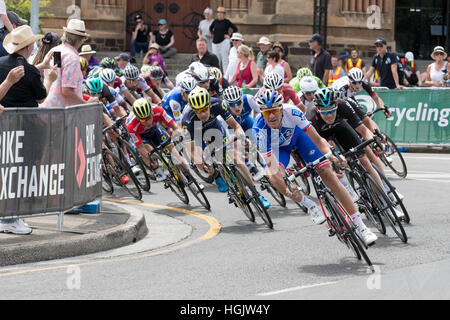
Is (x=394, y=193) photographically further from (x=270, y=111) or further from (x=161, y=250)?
(x=161, y=250)

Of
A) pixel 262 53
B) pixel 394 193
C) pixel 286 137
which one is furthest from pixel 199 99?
pixel 262 53

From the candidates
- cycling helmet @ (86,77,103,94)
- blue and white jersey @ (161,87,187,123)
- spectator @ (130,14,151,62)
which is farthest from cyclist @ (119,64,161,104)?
spectator @ (130,14,151,62)

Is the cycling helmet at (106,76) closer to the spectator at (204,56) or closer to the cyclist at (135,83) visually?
the cyclist at (135,83)

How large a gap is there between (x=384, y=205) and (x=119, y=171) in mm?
4610

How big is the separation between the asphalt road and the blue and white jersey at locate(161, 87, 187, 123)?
2.76 m

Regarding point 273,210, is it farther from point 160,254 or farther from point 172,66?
point 172,66

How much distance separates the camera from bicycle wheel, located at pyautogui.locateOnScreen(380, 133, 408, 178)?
49.9 ft

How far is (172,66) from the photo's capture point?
26.6m

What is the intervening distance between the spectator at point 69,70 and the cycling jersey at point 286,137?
6.91 feet

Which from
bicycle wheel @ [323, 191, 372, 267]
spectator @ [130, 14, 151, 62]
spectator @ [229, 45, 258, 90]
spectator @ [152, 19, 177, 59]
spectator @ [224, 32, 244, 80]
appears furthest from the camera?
spectator @ [130, 14, 151, 62]

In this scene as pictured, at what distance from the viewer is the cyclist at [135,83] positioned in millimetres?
16344

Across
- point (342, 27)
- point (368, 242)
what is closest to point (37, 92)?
point (368, 242)

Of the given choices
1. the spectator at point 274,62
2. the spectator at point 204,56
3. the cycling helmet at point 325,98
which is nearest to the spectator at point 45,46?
the cycling helmet at point 325,98

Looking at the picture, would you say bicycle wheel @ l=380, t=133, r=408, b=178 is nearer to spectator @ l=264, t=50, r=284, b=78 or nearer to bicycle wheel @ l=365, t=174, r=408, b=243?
spectator @ l=264, t=50, r=284, b=78
